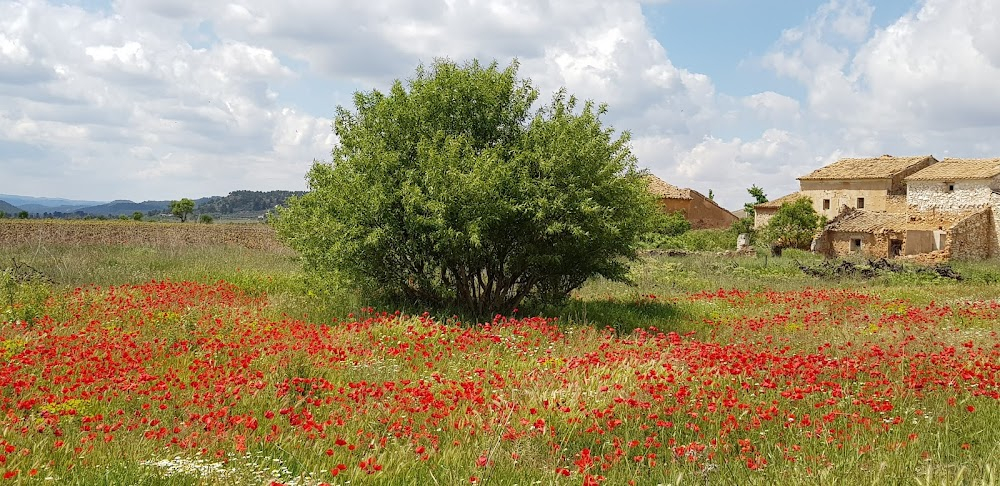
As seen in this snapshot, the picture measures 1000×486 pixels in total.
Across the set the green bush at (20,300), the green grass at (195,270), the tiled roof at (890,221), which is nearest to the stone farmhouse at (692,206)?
the tiled roof at (890,221)

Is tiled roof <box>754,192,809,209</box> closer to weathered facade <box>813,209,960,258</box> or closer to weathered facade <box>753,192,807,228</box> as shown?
weathered facade <box>753,192,807,228</box>

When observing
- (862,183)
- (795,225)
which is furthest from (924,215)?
(795,225)

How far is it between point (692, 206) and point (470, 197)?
48614mm

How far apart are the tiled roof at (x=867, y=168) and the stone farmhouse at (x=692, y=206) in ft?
26.6

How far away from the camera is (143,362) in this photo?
8.55m

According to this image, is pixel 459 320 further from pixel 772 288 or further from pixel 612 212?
pixel 772 288

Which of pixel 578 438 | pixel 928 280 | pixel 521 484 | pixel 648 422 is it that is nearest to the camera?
pixel 521 484

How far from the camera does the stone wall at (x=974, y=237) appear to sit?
40.8 m

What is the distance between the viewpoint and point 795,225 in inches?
1785

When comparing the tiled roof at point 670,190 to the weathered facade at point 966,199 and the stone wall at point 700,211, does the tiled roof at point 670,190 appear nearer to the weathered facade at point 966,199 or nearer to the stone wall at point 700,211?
the stone wall at point 700,211

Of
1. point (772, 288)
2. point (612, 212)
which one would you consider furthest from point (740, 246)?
point (612, 212)

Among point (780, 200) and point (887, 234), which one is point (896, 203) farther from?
point (780, 200)

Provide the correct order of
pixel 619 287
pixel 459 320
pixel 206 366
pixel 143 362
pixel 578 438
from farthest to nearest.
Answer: pixel 619 287
pixel 459 320
pixel 143 362
pixel 206 366
pixel 578 438

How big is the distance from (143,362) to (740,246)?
134 ft
